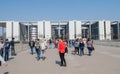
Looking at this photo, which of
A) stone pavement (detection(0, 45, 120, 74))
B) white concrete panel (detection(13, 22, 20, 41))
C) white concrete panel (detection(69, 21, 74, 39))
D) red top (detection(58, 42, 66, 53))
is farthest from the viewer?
white concrete panel (detection(69, 21, 74, 39))

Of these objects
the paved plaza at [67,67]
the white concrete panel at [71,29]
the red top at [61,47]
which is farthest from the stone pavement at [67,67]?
the white concrete panel at [71,29]

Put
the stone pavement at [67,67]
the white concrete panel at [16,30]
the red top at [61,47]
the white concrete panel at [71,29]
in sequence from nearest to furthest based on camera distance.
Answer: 1. the stone pavement at [67,67]
2. the red top at [61,47]
3. the white concrete panel at [16,30]
4. the white concrete panel at [71,29]

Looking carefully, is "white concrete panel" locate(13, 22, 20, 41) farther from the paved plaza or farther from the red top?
the red top

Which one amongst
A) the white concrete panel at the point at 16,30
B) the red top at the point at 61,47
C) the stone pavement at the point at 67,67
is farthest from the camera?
the white concrete panel at the point at 16,30

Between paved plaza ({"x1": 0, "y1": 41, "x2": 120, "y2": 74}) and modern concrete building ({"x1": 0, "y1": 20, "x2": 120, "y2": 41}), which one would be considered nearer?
paved plaza ({"x1": 0, "y1": 41, "x2": 120, "y2": 74})

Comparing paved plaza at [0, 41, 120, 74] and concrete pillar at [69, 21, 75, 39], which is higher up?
concrete pillar at [69, 21, 75, 39]

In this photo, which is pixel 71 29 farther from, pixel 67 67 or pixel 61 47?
pixel 67 67

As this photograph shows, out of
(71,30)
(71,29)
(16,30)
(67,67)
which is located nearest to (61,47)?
(67,67)

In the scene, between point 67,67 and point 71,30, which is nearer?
point 67,67

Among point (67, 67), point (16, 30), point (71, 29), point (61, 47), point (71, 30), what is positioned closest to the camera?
point (67, 67)

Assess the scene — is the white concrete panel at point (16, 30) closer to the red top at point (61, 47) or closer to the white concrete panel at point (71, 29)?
the white concrete panel at point (71, 29)

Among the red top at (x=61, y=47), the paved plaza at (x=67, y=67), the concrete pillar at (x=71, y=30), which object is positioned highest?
the concrete pillar at (x=71, y=30)

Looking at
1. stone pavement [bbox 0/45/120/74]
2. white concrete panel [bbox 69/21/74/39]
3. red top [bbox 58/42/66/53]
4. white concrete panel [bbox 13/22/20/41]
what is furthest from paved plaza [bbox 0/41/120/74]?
white concrete panel [bbox 69/21/74/39]

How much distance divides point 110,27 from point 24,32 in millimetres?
47524
